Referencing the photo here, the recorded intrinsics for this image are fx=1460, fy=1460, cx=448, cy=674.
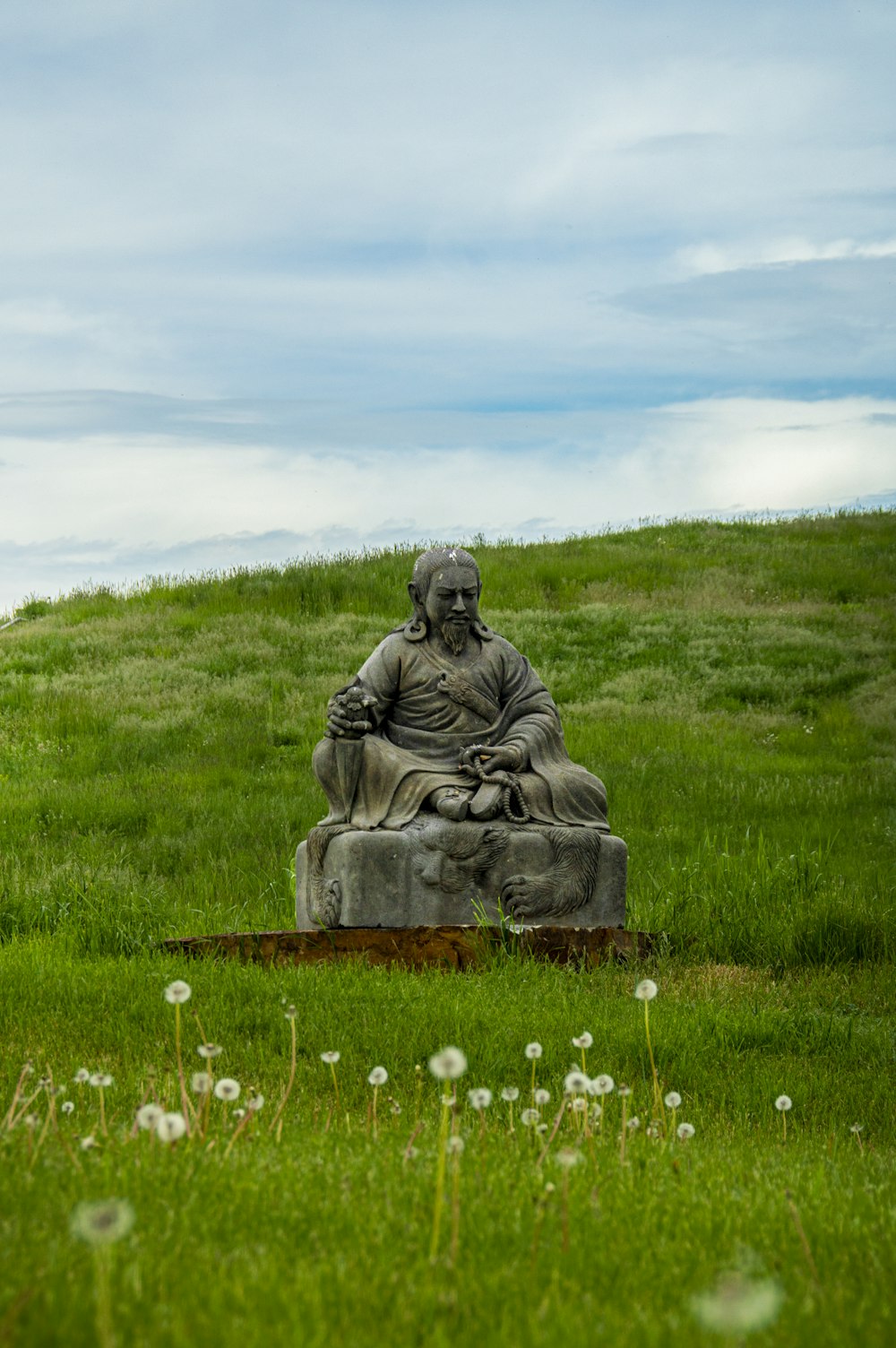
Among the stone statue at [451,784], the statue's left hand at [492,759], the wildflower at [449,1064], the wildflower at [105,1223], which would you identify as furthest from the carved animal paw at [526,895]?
the wildflower at [105,1223]

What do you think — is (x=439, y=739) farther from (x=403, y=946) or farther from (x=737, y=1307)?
(x=737, y=1307)

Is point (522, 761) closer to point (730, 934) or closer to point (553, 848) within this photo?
point (553, 848)

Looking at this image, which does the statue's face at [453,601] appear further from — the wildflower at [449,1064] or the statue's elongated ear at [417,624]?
the wildflower at [449,1064]

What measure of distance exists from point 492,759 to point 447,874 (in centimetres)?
98

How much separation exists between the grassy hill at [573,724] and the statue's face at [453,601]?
9.20 feet

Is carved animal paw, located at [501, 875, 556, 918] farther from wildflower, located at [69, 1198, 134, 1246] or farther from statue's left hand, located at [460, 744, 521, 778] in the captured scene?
wildflower, located at [69, 1198, 134, 1246]

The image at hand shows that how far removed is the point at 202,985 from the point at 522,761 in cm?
331

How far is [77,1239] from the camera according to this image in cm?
298

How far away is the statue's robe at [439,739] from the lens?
1086 centimetres

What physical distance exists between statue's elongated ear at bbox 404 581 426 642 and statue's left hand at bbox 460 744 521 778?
→ 1.05m

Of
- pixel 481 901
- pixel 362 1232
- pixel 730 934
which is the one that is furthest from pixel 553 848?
pixel 362 1232

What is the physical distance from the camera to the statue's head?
11273 mm

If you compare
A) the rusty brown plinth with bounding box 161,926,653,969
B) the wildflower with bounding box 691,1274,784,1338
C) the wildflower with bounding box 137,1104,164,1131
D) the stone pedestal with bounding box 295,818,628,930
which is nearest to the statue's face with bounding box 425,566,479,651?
the stone pedestal with bounding box 295,818,628,930

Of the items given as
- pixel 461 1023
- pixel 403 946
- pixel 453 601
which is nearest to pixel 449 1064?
pixel 461 1023
